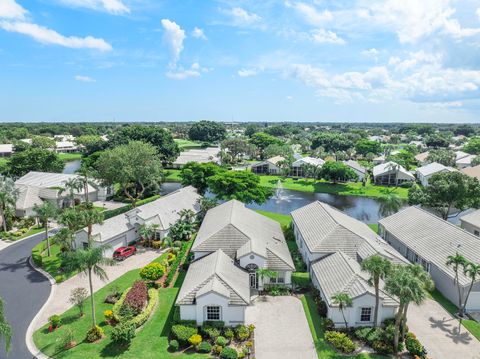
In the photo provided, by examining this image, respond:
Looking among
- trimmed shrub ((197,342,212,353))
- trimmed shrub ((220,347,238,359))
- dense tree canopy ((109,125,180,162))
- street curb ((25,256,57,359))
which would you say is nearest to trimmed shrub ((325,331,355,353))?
trimmed shrub ((220,347,238,359))

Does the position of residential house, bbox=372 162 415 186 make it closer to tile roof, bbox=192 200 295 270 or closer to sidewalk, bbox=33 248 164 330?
tile roof, bbox=192 200 295 270

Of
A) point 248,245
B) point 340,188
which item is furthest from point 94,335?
point 340,188

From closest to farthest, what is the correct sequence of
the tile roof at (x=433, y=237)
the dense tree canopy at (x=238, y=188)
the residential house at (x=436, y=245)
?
the residential house at (x=436, y=245) < the tile roof at (x=433, y=237) < the dense tree canopy at (x=238, y=188)

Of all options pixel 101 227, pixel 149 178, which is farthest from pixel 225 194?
pixel 101 227

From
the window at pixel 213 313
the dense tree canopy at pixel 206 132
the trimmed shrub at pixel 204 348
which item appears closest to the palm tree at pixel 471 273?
the window at pixel 213 313

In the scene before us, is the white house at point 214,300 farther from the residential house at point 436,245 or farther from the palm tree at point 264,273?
the residential house at point 436,245

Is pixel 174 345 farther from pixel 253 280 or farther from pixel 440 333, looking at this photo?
pixel 440 333

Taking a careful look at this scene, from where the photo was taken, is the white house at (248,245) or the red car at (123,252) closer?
the white house at (248,245)
